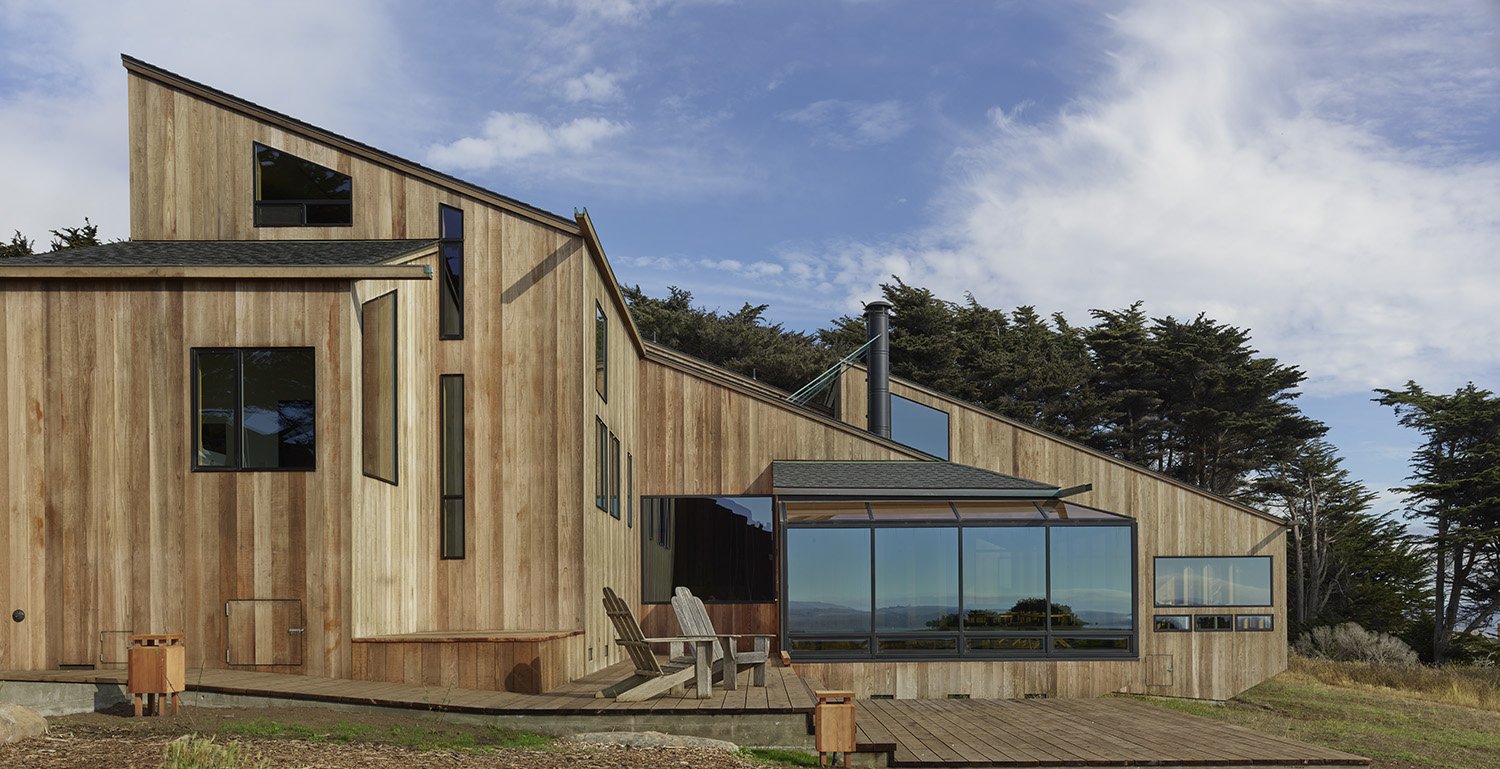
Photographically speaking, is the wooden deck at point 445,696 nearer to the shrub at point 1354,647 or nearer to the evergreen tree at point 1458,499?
the shrub at point 1354,647

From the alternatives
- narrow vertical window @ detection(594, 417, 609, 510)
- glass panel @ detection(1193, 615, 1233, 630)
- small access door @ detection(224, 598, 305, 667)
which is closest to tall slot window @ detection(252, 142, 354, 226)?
narrow vertical window @ detection(594, 417, 609, 510)

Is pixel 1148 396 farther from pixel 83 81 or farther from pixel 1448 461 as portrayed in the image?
pixel 83 81

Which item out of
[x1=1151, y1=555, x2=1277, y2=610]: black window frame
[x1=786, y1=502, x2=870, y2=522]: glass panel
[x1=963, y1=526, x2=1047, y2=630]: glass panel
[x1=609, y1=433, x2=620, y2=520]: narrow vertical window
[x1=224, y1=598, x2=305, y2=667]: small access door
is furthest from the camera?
[x1=1151, y1=555, x2=1277, y2=610]: black window frame

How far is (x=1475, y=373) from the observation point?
1378 inches

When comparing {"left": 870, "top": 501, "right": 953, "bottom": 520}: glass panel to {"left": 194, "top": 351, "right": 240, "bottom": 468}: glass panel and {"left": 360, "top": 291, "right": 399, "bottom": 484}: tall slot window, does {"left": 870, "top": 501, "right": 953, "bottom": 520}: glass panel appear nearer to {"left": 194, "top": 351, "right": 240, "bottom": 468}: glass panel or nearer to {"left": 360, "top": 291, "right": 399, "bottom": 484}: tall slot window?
{"left": 360, "top": 291, "right": 399, "bottom": 484}: tall slot window

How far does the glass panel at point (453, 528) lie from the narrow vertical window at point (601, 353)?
6.30 ft

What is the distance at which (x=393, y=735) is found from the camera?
26.9ft

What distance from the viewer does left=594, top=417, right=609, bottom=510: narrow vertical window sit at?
536 inches

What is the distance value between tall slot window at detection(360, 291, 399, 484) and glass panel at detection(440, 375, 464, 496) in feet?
3.16

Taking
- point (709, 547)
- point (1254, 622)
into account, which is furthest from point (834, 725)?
point (1254, 622)

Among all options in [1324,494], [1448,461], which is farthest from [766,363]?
[1448,461]

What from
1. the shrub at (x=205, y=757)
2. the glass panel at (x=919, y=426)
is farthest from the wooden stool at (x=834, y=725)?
the glass panel at (x=919, y=426)

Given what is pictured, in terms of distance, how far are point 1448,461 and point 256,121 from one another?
104 feet

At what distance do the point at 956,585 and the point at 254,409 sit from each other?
29.1ft
